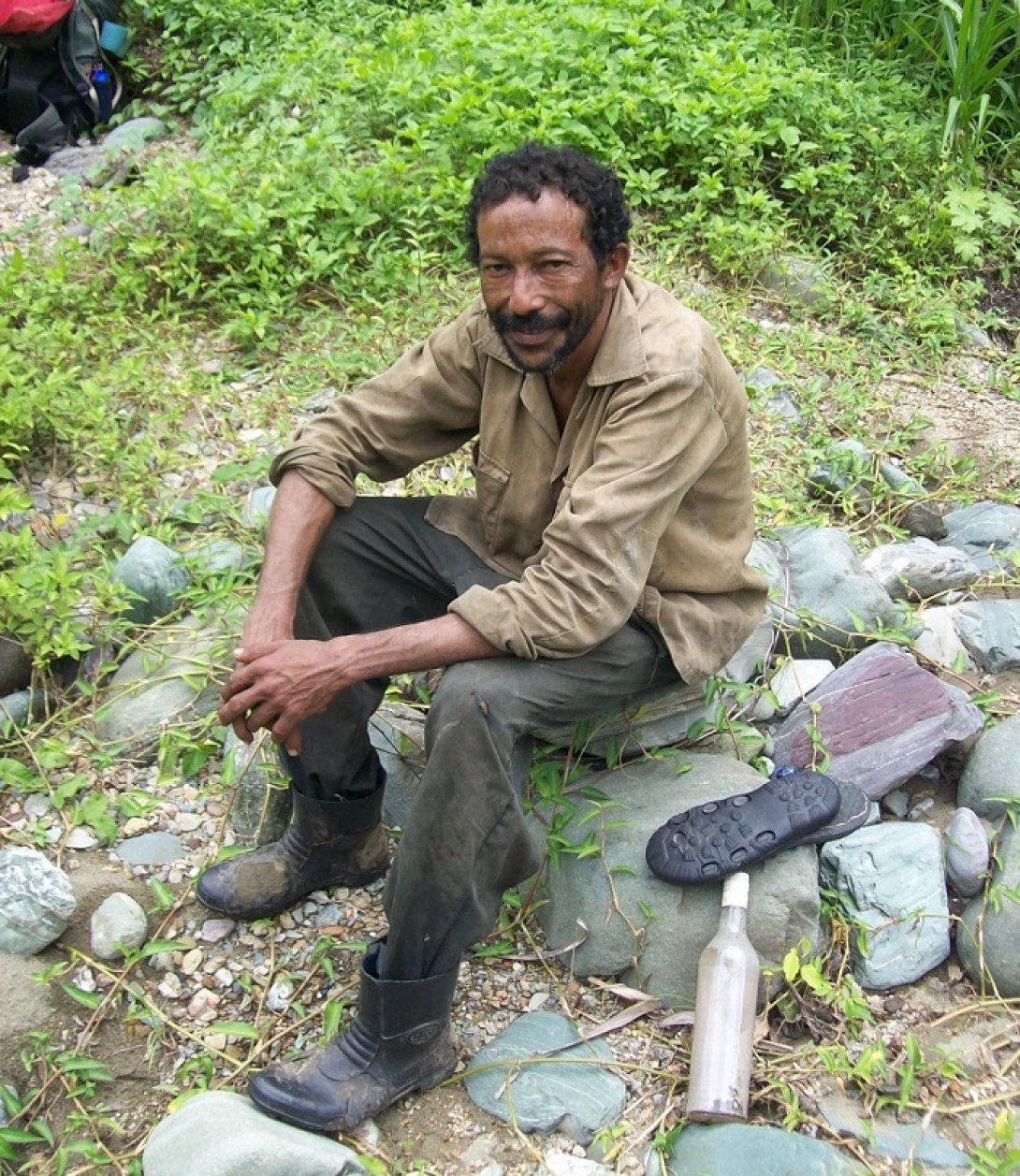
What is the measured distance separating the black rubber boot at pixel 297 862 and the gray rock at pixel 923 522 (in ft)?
7.22

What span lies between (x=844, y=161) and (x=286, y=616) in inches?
158

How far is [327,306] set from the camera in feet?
16.6

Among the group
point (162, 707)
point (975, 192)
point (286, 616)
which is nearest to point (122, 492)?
point (162, 707)

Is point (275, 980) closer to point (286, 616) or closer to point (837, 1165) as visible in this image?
point (286, 616)

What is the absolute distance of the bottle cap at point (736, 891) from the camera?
267 cm

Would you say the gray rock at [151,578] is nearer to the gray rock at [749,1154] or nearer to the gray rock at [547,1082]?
the gray rock at [547,1082]

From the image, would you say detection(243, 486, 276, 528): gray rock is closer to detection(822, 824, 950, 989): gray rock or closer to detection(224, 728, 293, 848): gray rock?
detection(224, 728, 293, 848): gray rock

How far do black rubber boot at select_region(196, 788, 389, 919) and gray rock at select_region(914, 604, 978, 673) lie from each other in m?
1.65

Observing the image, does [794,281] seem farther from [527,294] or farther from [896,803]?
[527,294]

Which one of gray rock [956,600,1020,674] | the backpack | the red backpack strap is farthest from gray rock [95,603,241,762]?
the red backpack strap

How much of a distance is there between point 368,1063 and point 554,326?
5.04ft

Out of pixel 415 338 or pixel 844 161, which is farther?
pixel 844 161

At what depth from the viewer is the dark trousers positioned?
2395 mm

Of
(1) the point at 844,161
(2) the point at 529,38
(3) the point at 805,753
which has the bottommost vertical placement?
(3) the point at 805,753
